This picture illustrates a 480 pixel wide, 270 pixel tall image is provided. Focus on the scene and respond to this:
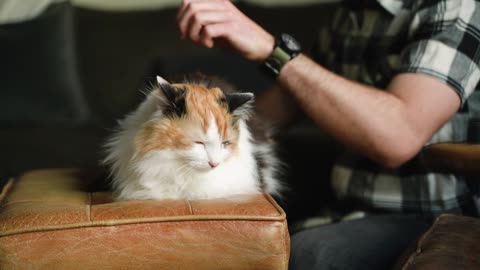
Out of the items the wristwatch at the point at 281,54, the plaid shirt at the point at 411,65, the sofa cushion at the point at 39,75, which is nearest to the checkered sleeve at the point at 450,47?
the plaid shirt at the point at 411,65

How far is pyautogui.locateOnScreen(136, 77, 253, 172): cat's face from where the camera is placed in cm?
108

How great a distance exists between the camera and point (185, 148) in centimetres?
109

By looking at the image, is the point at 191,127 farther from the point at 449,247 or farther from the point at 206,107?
the point at 449,247

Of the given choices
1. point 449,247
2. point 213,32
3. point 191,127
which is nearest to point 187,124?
point 191,127

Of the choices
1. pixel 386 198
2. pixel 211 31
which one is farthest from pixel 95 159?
pixel 386 198

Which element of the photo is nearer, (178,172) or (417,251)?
(417,251)

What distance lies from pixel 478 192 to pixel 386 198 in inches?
8.0

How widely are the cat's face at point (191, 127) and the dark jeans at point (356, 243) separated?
26 centimetres

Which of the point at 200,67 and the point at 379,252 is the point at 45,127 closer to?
the point at 200,67

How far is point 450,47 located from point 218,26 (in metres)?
0.50

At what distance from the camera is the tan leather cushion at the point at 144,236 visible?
904 millimetres

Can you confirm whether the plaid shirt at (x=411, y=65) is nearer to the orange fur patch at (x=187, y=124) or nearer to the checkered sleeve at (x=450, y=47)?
the checkered sleeve at (x=450, y=47)

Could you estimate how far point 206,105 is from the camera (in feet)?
3.61

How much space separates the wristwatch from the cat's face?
18 centimetres
